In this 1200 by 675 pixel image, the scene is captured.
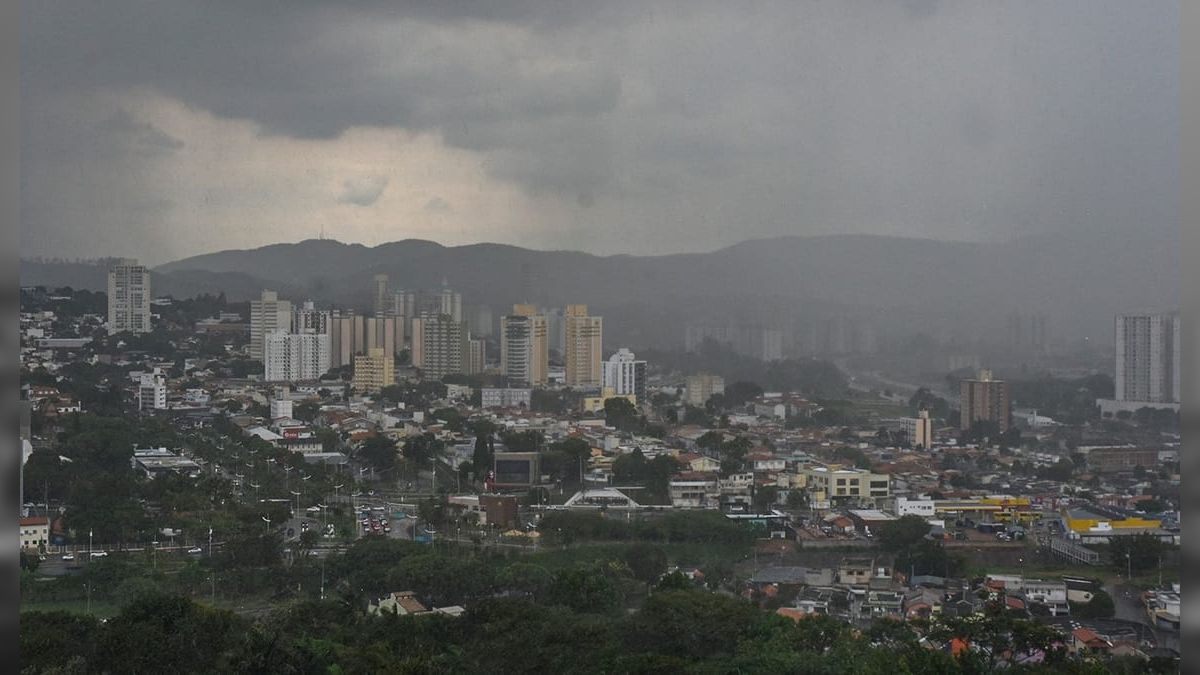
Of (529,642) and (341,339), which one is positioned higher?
(341,339)

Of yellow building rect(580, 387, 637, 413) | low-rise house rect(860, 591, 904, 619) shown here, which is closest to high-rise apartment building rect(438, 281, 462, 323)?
yellow building rect(580, 387, 637, 413)

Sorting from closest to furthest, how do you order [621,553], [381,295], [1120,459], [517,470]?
[621,553]
[517,470]
[1120,459]
[381,295]

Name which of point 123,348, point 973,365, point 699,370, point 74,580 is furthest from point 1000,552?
point 123,348

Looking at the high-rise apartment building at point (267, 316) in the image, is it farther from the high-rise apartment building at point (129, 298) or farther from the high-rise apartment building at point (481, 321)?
the high-rise apartment building at point (481, 321)

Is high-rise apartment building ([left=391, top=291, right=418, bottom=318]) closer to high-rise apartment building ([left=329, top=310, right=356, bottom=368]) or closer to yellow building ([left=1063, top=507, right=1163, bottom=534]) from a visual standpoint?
high-rise apartment building ([left=329, top=310, right=356, bottom=368])

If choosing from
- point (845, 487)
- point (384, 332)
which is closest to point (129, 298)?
point (384, 332)

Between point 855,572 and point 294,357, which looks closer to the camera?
point 855,572

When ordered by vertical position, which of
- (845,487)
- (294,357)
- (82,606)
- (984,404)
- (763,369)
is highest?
(294,357)

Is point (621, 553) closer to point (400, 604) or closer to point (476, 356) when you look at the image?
point (400, 604)
